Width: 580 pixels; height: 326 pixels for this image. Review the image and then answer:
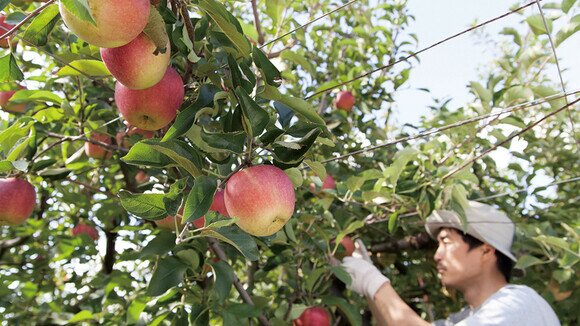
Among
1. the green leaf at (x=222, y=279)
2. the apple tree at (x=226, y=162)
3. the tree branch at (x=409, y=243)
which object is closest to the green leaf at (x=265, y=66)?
the apple tree at (x=226, y=162)

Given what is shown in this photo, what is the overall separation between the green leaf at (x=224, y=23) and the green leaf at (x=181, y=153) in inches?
8.5

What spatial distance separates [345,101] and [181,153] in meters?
1.78

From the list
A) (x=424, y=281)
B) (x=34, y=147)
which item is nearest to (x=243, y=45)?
(x=34, y=147)

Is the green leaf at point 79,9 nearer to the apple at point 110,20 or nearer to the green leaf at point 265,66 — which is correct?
the apple at point 110,20

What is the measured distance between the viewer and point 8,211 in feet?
4.66

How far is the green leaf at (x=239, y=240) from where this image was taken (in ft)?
3.06

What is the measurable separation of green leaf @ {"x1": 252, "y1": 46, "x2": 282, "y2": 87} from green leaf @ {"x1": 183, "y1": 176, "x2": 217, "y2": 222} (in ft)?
0.74

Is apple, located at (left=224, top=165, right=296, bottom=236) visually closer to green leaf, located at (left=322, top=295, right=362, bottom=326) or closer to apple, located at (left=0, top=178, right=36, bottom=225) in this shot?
apple, located at (left=0, top=178, right=36, bottom=225)

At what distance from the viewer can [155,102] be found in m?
1.06

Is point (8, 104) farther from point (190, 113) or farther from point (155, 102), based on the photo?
point (190, 113)

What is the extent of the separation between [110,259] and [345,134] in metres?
1.36

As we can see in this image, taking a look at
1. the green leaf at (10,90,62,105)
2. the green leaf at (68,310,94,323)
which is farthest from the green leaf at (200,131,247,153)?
the green leaf at (68,310,94,323)

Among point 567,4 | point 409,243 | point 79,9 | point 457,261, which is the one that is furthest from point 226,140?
point 409,243

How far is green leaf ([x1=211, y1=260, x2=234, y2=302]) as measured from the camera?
1.31 meters
